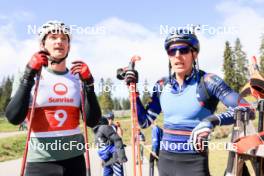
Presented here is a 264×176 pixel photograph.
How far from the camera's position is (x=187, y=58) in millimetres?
4535

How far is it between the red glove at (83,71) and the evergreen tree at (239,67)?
92.6 m

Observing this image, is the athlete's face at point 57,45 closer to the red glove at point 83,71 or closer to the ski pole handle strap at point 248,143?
the red glove at point 83,71

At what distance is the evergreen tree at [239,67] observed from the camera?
96.0 m

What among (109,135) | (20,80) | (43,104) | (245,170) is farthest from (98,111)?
(109,135)

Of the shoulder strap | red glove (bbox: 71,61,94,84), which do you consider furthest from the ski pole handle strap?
red glove (bbox: 71,61,94,84)

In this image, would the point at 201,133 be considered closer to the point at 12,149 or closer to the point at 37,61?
the point at 37,61

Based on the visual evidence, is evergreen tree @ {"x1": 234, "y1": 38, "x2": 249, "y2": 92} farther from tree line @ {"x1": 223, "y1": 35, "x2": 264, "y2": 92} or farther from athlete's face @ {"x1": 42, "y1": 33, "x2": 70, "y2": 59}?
athlete's face @ {"x1": 42, "y1": 33, "x2": 70, "y2": 59}

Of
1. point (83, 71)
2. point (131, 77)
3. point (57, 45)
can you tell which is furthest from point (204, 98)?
point (57, 45)

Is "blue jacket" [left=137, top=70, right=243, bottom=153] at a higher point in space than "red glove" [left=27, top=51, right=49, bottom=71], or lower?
lower

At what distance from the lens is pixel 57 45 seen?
4.21 metres

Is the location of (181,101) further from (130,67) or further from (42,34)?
(42,34)

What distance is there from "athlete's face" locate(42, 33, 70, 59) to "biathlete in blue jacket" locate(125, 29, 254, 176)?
0.90 metres

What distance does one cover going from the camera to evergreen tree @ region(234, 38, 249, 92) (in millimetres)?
96037

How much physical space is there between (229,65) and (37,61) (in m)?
96.0
